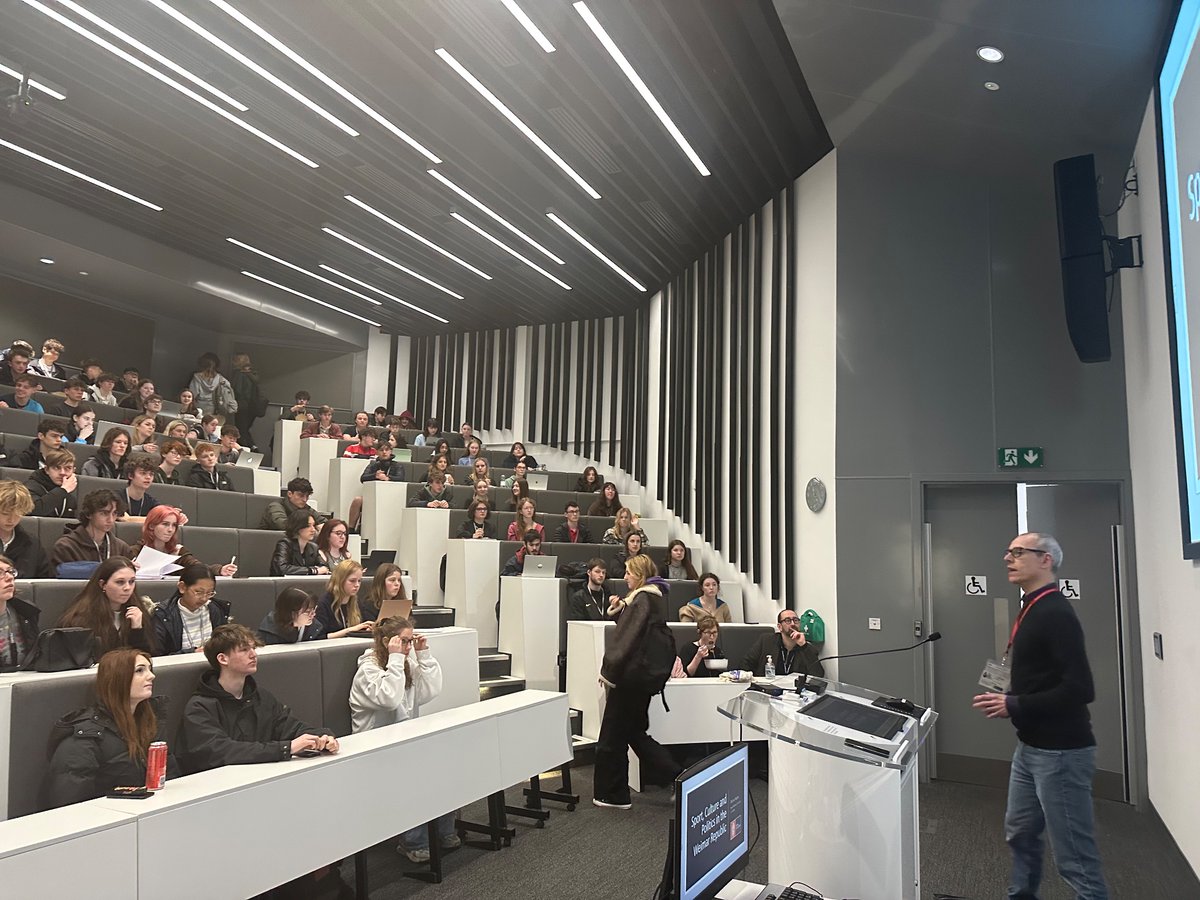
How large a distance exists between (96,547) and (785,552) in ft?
16.5

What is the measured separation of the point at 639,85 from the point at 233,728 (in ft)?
16.3

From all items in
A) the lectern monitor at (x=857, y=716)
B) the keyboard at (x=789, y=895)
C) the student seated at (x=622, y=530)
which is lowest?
the keyboard at (x=789, y=895)

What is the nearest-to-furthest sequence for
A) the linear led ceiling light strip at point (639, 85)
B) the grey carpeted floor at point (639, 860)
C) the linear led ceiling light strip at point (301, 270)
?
the grey carpeted floor at point (639, 860) → the linear led ceiling light strip at point (639, 85) → the linear led ceiling light strip at point (301, 270)

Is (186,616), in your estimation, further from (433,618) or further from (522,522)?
(522,522)

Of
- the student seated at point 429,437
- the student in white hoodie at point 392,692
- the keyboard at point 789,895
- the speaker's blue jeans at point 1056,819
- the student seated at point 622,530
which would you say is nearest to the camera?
the keyboard at point 789,895

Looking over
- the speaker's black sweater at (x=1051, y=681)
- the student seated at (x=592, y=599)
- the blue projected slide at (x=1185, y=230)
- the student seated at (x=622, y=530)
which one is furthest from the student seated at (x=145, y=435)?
the blue projected slide at (x=1185, y=230)

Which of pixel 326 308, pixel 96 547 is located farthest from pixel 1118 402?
pixel 326 308

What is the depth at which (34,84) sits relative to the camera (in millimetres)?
6793

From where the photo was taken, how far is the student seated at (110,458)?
5930 mm

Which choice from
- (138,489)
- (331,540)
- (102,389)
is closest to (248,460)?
(102,389)

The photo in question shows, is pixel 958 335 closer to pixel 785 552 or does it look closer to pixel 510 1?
pixel 785 552

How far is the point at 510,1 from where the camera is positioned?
18.0 ft

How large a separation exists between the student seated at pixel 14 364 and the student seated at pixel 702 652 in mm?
5734

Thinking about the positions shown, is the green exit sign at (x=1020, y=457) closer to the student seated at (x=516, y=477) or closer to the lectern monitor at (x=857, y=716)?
the lectern monitor at (x=857, y=716)
